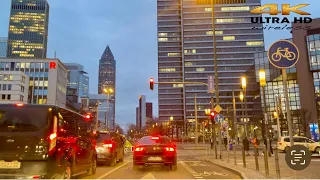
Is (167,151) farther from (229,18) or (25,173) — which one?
(229,18)

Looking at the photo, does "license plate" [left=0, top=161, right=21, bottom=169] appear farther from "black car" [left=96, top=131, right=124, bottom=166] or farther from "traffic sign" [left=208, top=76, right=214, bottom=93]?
"traffic sign" [left=208, top=76, right=214, bottom=93]

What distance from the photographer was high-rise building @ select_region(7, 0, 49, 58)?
191 meters

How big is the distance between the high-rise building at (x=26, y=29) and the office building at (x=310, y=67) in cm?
16903

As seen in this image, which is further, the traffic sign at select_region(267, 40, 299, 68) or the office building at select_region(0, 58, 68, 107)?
the office building at select_region(0, 58, 68, 107)

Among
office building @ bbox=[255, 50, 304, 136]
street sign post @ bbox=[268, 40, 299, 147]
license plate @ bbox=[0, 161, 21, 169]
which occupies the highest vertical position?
office building @ bbox=[255, 50, 304, 136]

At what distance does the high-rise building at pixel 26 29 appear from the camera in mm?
190875

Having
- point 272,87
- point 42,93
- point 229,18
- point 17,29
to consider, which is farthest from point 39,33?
point 272,87

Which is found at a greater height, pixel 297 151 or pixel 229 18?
pixel 229 18

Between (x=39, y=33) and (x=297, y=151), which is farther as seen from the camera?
(x=39, y=33)

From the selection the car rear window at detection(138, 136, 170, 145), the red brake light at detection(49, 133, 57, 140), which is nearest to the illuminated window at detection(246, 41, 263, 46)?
the car rear window at detection(138, 136, 170, 145)

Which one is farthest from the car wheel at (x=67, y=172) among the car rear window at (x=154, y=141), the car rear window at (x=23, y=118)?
the car rear window at (x=154, y=141)

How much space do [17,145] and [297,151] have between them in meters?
6.85

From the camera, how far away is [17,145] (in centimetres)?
740

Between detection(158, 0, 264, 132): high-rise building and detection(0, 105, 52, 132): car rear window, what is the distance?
13490cm
